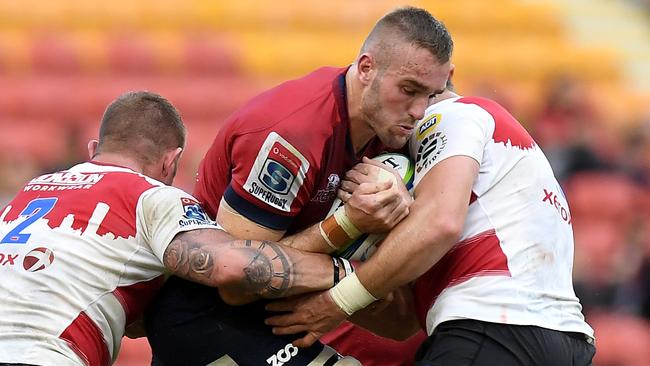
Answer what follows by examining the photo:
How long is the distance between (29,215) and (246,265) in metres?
0.91

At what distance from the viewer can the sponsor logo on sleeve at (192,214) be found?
483 cm

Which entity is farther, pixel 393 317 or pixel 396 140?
pixel 393 317

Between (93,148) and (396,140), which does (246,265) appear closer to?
(396,140)

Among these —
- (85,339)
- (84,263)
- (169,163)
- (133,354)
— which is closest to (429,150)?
(169,163)

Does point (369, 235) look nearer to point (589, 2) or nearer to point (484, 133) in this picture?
point (484, 133)

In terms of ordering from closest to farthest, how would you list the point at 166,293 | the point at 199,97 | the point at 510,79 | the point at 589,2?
1. the point at 166,293
2. the point at 199,97
3. the point at 510,79
4. the point at 589,2

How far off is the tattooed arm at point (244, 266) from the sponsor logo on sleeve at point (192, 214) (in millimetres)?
44

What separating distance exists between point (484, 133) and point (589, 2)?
11.5m

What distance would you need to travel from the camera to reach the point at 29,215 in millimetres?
5000

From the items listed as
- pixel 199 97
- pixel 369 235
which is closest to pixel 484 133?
pixel 369 235

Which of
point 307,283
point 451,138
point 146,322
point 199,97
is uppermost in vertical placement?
point 451,138

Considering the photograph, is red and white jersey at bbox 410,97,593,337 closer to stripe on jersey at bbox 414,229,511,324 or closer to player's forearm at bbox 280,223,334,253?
stripe on jersey at bbox 414,229,511,324

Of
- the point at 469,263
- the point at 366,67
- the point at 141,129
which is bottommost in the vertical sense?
the point at 469,263

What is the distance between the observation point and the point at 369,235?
5.11 meters
